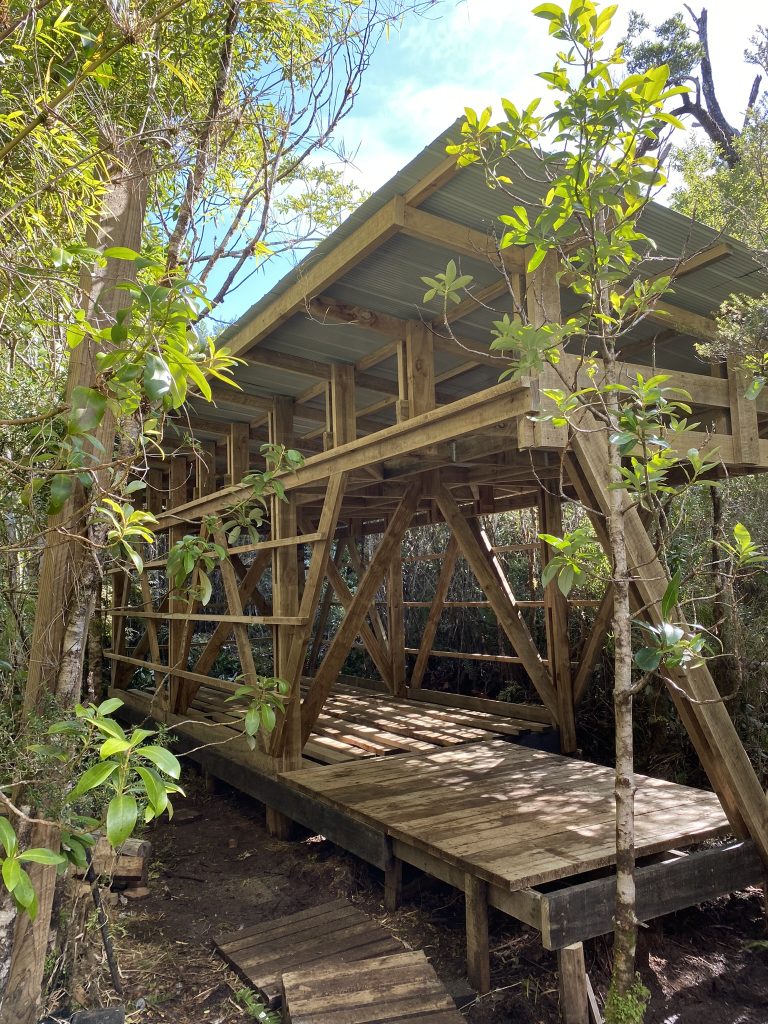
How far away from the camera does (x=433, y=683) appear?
385 inches

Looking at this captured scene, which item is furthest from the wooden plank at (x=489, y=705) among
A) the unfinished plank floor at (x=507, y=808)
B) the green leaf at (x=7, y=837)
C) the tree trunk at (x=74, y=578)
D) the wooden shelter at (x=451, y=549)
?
the green leaf at (x=7, y=837)

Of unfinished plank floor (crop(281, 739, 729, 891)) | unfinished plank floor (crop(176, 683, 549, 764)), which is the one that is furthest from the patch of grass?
unfinished plank floor (crop(176, 683, 549, 764))

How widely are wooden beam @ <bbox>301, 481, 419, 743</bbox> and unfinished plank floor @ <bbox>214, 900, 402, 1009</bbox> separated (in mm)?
1593

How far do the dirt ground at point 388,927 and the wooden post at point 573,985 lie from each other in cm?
16

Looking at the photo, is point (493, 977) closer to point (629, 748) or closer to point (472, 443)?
point (629, 748)

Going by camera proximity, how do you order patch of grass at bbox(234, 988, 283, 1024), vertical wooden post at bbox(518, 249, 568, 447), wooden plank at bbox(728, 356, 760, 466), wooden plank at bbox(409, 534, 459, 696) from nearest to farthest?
patch of grass at bbox(234, 988, 283, 1024) < vertical wooden post at bbox(518, 249, 568, 447) < wooden plank at bbox(728, 356, 760, 466) < wooden plank at bbox(409, 534, 459, 696)

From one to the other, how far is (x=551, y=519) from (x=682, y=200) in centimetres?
381

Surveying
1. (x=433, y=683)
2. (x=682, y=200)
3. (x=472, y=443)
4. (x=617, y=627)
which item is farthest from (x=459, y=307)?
(x=433, y=683)

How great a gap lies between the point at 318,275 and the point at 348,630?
8.09 feet

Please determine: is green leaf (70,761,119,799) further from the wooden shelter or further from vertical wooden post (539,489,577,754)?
vertical wooden post (539,489,577,754)

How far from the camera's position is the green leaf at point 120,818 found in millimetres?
1295

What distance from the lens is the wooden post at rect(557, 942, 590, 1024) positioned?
286 centimetres

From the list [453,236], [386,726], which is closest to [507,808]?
[386,726]

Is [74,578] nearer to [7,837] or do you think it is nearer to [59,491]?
[59,491]
